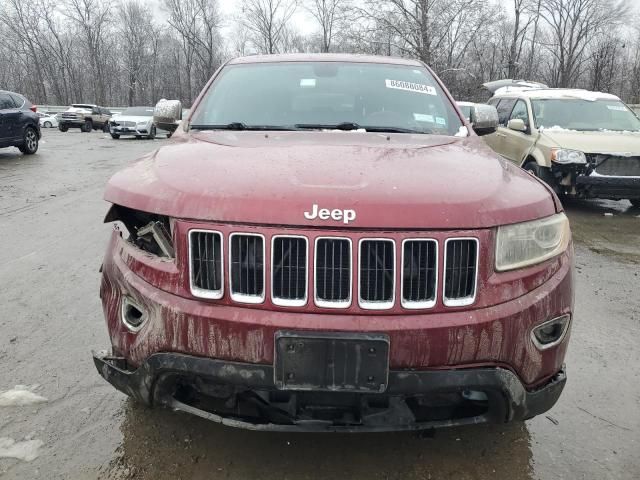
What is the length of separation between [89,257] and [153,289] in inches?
140

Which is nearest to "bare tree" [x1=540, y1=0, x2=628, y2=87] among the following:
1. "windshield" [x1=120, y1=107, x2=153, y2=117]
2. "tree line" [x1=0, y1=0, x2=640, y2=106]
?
"tree line" [x1=0, y1=0, x2=640, y2=106]

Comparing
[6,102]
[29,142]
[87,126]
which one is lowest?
[87,126]

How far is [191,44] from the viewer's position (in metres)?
57.4

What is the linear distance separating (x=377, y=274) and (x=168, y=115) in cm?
242

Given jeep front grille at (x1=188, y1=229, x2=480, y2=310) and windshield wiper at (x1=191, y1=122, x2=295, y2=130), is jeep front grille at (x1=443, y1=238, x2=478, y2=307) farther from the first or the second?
windshield wiper at (x1=191, y1=122, x2=295, y2=130)

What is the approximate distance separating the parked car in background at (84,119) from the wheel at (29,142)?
598 inches

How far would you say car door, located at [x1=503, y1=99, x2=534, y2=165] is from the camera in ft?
27.4

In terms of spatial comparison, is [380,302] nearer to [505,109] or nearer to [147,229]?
[147,229]

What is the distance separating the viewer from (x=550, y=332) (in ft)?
6.45

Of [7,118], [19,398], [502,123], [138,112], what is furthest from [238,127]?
[138,112]

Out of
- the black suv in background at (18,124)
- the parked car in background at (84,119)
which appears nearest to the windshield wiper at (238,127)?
the black suv in background at (18,124)

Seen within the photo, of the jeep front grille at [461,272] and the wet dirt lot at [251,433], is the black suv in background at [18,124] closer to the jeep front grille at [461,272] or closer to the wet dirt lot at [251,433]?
the wet dirt lot at [251,433]

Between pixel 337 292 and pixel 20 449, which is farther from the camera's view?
pixel 20 449

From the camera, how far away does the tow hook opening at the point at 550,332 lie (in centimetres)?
190
